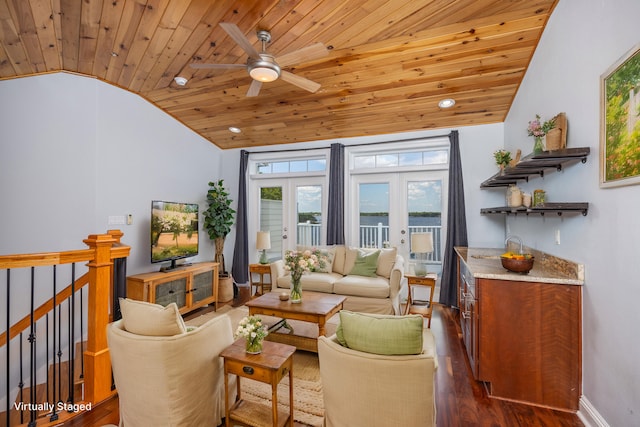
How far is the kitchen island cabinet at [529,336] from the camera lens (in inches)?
84.7

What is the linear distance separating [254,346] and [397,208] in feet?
11.9

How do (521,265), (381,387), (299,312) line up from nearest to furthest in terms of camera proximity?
(381,387) < (521,265) < (299,312)

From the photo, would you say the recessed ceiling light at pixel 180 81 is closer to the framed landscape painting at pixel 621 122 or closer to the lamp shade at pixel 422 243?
the lamp shade at pixel 422 243

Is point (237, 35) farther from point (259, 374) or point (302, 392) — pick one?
point (302, 392)

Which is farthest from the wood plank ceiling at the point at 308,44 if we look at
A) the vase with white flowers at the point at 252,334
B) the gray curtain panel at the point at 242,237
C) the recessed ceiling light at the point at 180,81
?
the vase with white flowers at the point at 252,334

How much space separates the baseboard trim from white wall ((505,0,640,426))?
0.01 metres

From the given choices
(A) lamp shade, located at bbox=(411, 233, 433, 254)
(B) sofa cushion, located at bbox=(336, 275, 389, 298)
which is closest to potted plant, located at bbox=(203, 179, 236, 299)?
(B) sofa cushion, located at bbox=(336, 275, 389, 298)

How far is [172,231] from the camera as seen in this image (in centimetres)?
432

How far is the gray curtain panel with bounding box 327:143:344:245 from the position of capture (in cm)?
508

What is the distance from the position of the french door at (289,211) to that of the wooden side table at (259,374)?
3.60 meters

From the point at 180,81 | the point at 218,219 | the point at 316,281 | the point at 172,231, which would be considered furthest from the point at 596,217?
the point at 218,219

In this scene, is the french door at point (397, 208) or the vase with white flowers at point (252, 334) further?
the french door at point (397, 208)

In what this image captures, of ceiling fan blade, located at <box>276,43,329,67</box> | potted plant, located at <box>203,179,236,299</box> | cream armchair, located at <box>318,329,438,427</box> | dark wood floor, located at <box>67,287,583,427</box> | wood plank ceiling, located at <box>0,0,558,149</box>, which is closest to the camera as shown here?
cream armchair, located at <box>318,329,438,427</box>

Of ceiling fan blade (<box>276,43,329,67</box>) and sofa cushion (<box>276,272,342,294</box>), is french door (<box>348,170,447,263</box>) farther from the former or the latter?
ceiling fan blade (<box>276,43,329,67</box>)
